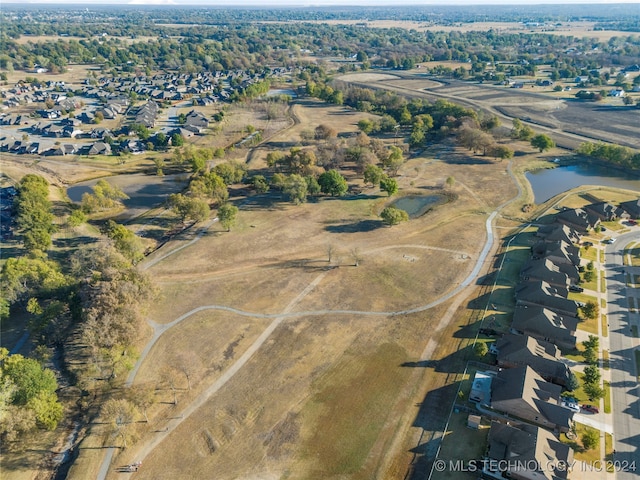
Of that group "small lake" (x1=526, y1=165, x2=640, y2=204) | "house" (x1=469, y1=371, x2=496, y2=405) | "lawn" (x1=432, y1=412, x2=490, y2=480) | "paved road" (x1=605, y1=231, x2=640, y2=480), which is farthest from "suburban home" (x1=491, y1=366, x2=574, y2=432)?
"small lake" (x1=526, y1=165, x2=640, y2=204)

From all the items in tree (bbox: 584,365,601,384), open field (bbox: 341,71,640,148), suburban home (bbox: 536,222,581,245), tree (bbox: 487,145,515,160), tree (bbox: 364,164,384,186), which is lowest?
tree (bbox: 584,365,601,384)

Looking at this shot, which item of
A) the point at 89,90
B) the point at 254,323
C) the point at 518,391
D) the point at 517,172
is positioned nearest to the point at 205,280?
the point at 254,323

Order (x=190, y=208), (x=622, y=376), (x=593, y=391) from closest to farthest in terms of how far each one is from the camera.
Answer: (x=593, y=391) < (x=622, y=376) < (x=190, y=208)

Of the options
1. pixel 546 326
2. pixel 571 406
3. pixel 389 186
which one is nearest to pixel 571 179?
pixel 389 186

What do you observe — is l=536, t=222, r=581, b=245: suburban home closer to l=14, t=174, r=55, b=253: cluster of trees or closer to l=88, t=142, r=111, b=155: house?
l=14, t=174, r=55, b=253: cluster of trees

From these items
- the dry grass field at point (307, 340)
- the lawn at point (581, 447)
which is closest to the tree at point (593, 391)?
the lawn at point (581, 447)

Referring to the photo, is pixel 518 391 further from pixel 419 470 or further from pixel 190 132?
pixel 190 132

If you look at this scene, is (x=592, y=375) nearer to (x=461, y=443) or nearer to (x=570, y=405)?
(x=570, y=405)

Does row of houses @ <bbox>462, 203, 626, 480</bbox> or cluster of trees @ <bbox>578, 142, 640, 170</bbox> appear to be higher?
cluster of trees @ <bbox>578, 142, 640, 170</bbox>
